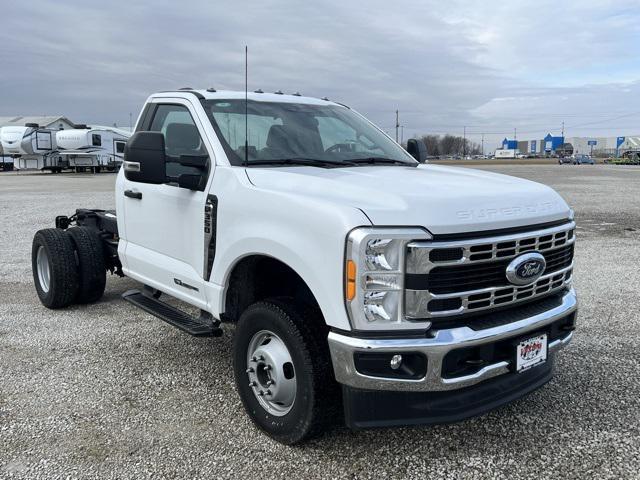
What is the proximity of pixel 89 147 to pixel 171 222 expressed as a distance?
36951mm

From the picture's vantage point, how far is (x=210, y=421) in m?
3.55

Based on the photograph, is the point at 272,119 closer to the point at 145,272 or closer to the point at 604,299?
the point at 145,272

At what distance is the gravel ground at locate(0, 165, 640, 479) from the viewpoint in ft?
10.0

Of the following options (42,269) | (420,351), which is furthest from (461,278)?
(42,269)

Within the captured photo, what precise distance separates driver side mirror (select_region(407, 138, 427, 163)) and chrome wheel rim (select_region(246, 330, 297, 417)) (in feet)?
8.70

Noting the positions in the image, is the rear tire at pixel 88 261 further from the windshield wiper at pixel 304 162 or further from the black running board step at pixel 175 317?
the windshield wiper at pixel 304 162

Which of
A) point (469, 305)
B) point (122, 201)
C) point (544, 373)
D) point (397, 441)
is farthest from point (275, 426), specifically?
point (122, 201)

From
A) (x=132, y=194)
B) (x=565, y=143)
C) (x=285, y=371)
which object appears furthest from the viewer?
(x=565, y=143)

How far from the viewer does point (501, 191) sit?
3170 millimetres

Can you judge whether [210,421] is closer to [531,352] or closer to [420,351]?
[420,351]

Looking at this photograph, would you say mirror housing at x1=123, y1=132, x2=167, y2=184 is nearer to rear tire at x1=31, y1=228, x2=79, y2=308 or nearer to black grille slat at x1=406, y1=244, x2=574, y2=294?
black grille slat at x1=406, y1=244, x2=574, y2=294

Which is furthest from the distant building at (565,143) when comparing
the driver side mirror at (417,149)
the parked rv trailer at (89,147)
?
the driver side mirror at (417,149)

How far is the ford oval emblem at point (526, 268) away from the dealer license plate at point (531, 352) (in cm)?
33

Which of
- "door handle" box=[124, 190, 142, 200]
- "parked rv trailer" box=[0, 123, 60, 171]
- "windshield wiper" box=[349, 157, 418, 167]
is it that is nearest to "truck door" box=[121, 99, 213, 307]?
"door handle" box=[124, 190, 142, 200]
